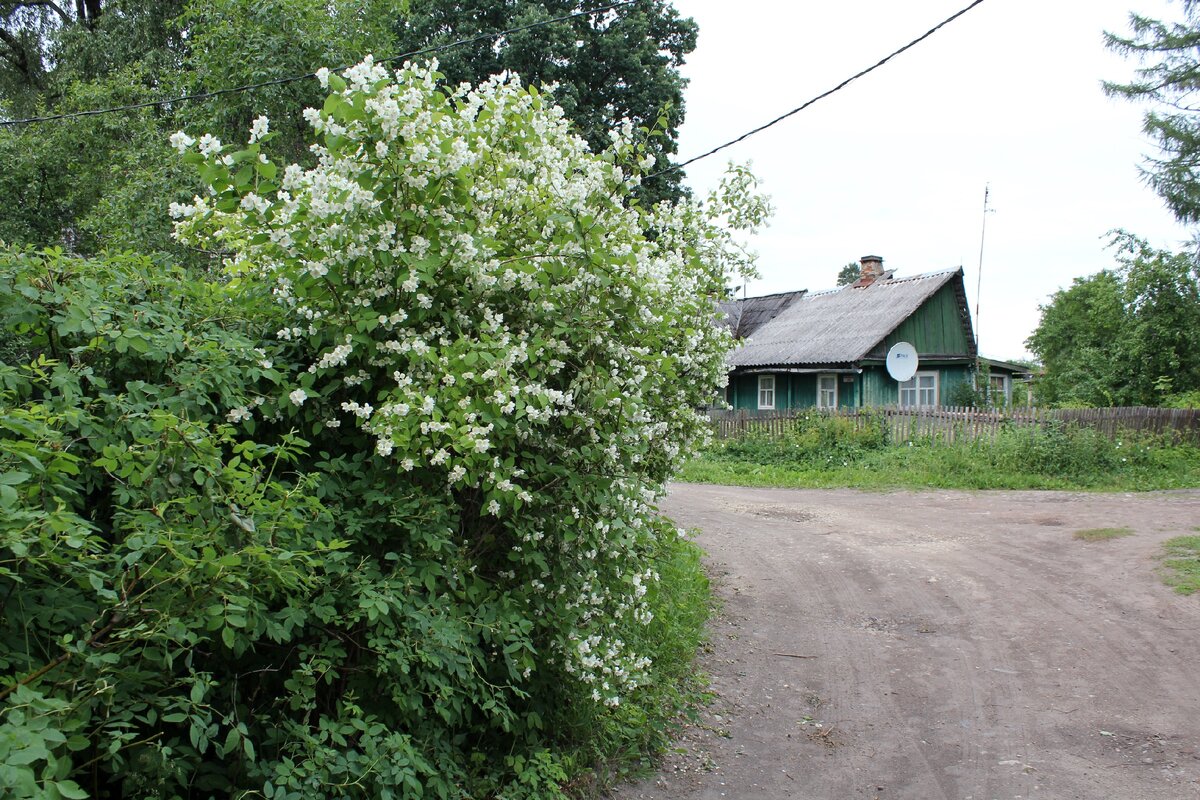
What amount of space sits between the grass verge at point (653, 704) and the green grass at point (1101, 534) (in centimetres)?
636

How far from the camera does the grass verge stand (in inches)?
181

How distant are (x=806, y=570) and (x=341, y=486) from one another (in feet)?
24.1

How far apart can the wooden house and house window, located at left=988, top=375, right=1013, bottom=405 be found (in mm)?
58

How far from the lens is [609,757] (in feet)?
15.7

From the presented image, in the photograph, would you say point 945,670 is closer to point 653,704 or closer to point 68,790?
point 653,704

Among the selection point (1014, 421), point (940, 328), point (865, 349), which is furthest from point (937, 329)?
point (1014, 421)

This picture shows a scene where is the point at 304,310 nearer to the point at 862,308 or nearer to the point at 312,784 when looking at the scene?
the point at 312,784

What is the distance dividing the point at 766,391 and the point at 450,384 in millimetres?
25388

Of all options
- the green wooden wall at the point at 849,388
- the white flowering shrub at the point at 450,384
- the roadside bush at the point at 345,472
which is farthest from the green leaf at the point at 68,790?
the green wooden wall at the point at 849,388

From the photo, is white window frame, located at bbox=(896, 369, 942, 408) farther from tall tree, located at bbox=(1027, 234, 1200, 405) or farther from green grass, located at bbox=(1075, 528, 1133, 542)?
green grass, located at bbox=(1075, 528, 1133, 542)

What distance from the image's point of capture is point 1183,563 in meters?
9.29

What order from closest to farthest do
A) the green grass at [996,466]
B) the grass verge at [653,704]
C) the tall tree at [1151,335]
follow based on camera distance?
the grass verge at [653,704] < the green grass at [996,466] < the tall tree at [1151,335]

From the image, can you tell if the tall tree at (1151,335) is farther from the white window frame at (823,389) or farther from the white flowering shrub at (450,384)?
the white flowering shrub at (450,384)

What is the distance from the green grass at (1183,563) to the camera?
28.0 ft
